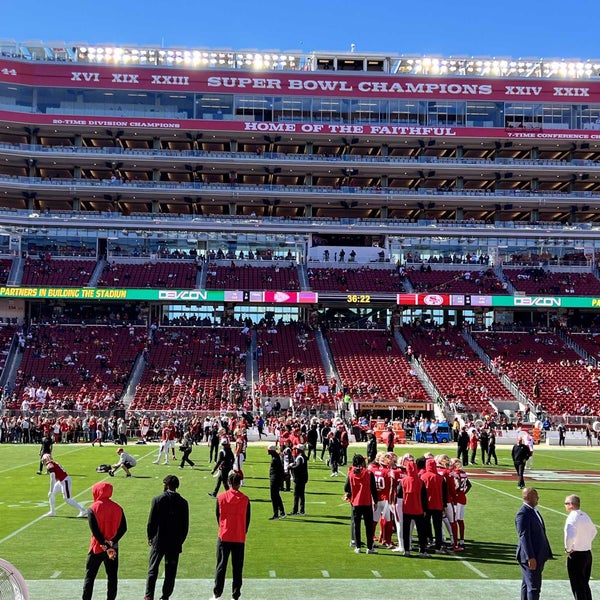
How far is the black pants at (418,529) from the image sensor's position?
14562 mm

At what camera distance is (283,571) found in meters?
13.2

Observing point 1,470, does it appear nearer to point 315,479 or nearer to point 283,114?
point 315,479

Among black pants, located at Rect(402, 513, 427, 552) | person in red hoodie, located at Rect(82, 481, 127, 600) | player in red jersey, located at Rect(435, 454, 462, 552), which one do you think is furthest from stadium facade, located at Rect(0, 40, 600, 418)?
person in red hoodie, located at Rect(82, 481, 127, 600)

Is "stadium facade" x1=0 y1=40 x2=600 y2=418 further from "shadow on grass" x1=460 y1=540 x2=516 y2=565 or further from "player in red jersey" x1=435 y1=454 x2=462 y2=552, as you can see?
"player in red jersey" x1=435 y1=454 x2=462 y2=552

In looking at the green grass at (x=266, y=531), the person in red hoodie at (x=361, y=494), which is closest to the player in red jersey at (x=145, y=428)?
the green grass at (x=266, y=531)

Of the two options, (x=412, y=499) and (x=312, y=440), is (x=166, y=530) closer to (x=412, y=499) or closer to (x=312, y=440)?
(x=412, y=499)

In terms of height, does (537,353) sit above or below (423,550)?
above

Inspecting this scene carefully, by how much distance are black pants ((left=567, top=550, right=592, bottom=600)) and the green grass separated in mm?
2740

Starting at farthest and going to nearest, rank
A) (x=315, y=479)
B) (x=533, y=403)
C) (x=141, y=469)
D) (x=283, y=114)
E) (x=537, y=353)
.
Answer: (x=283, y=114) < (x=537, y=353) < (x=533, y=403) < (x=141, y=469) < (x=315, y=479)

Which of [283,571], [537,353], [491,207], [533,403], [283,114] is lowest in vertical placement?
[283,571]

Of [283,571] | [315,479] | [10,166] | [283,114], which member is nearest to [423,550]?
[283,571]

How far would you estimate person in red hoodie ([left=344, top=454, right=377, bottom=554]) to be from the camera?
48.2 ft

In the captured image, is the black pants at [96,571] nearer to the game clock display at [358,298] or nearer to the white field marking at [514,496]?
the white field marking at [514,496]

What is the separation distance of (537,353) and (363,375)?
1314 centimetres
